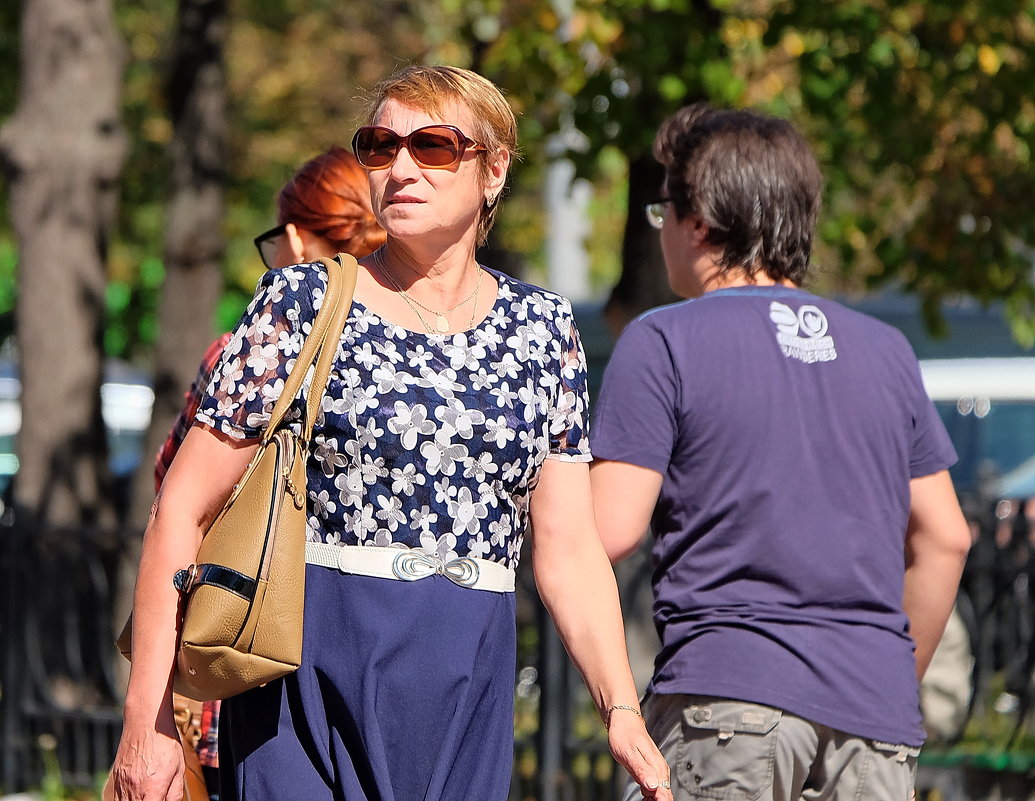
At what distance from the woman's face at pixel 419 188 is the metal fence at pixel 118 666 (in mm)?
3480

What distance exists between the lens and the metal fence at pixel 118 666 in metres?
5.98

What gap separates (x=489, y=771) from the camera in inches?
98.0

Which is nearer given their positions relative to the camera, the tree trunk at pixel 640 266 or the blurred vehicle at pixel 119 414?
the tree trunk at pixel 640 266

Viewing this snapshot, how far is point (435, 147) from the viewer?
8.22ft

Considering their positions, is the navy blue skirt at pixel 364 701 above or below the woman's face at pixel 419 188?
below

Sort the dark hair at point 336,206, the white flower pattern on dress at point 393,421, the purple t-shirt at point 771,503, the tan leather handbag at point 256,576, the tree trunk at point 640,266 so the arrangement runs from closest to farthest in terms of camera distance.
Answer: the tan leather handbag at point 256,576 < the white flower pattern on dress at point 393,421 < the purple t-shirt at point 771,503 < the dark hair at point 336,206 < the tree trunk at point 640,266

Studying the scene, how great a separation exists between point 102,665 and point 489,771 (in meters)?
4.85

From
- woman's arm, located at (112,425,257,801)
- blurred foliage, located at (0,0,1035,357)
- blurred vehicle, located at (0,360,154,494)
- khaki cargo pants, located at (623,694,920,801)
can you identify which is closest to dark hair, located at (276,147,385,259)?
woman's arm, located at (112,425,257,801)

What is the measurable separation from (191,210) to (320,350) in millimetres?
6041

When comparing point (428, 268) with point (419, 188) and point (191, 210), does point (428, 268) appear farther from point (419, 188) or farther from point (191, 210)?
point (191, 210)

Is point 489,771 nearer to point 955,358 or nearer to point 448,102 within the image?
point 448,102

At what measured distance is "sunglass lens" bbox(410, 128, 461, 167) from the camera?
2.49m

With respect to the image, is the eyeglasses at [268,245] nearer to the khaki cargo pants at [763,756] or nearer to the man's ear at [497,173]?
the man's ear at [497,173]

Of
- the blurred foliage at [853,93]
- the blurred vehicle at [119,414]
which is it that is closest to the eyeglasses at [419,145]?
the blurred foliage at [853,93]
